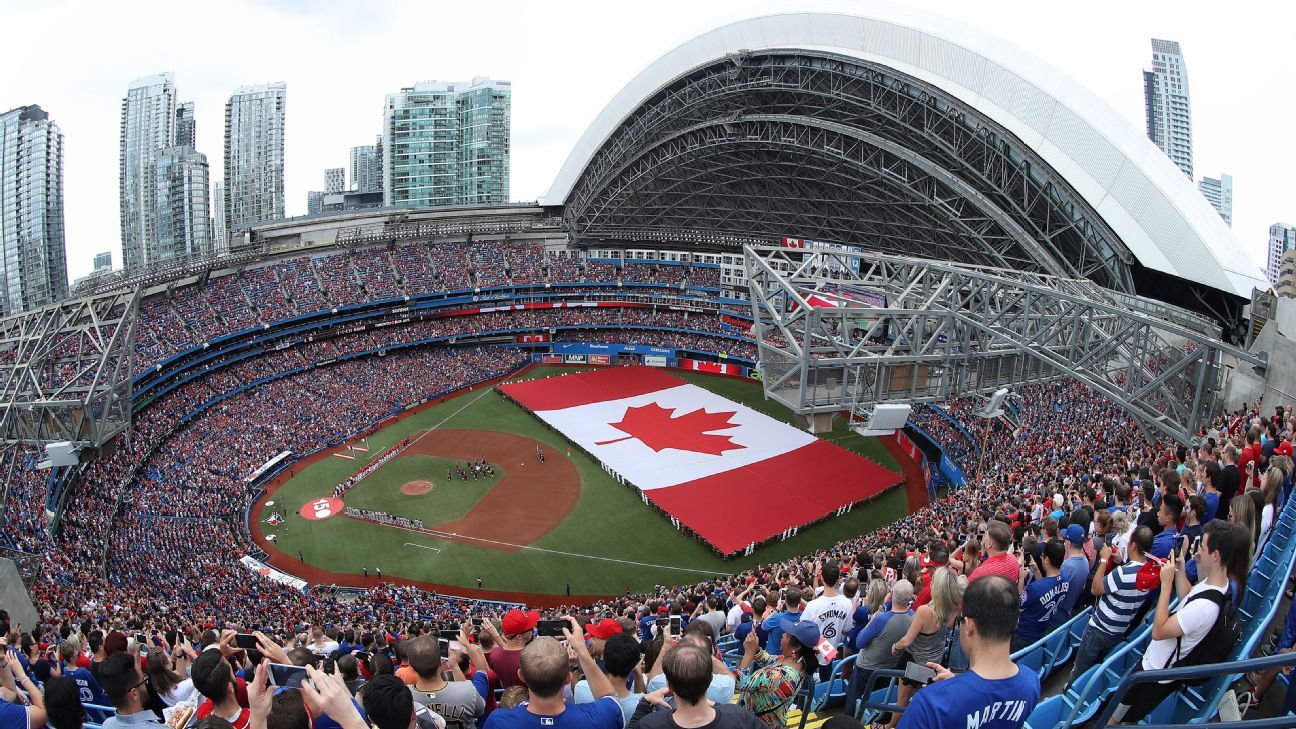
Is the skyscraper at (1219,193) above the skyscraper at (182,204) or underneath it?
above

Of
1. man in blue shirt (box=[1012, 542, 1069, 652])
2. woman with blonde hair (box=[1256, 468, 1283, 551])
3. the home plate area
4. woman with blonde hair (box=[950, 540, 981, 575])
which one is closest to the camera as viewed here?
woman with blonde hair (box=[1256, 468, 1283, 551])

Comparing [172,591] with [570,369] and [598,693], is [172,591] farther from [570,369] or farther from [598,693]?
[570,369]

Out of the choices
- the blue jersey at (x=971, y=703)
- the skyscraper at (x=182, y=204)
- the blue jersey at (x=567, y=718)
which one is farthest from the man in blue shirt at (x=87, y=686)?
the skyscraper at (x=182, y=204)

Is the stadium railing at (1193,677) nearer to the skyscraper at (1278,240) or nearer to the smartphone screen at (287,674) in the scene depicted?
the smartphone screen at (287,674)

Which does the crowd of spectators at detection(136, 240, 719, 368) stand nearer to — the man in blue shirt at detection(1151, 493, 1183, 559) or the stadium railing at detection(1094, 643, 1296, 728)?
the man in blue shirt at detection(1151, 493, 1183, 559)

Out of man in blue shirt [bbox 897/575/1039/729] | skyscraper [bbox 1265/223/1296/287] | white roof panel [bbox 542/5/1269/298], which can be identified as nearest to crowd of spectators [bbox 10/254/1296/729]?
man in blue shirt [bbox 897/575/1039/729]
